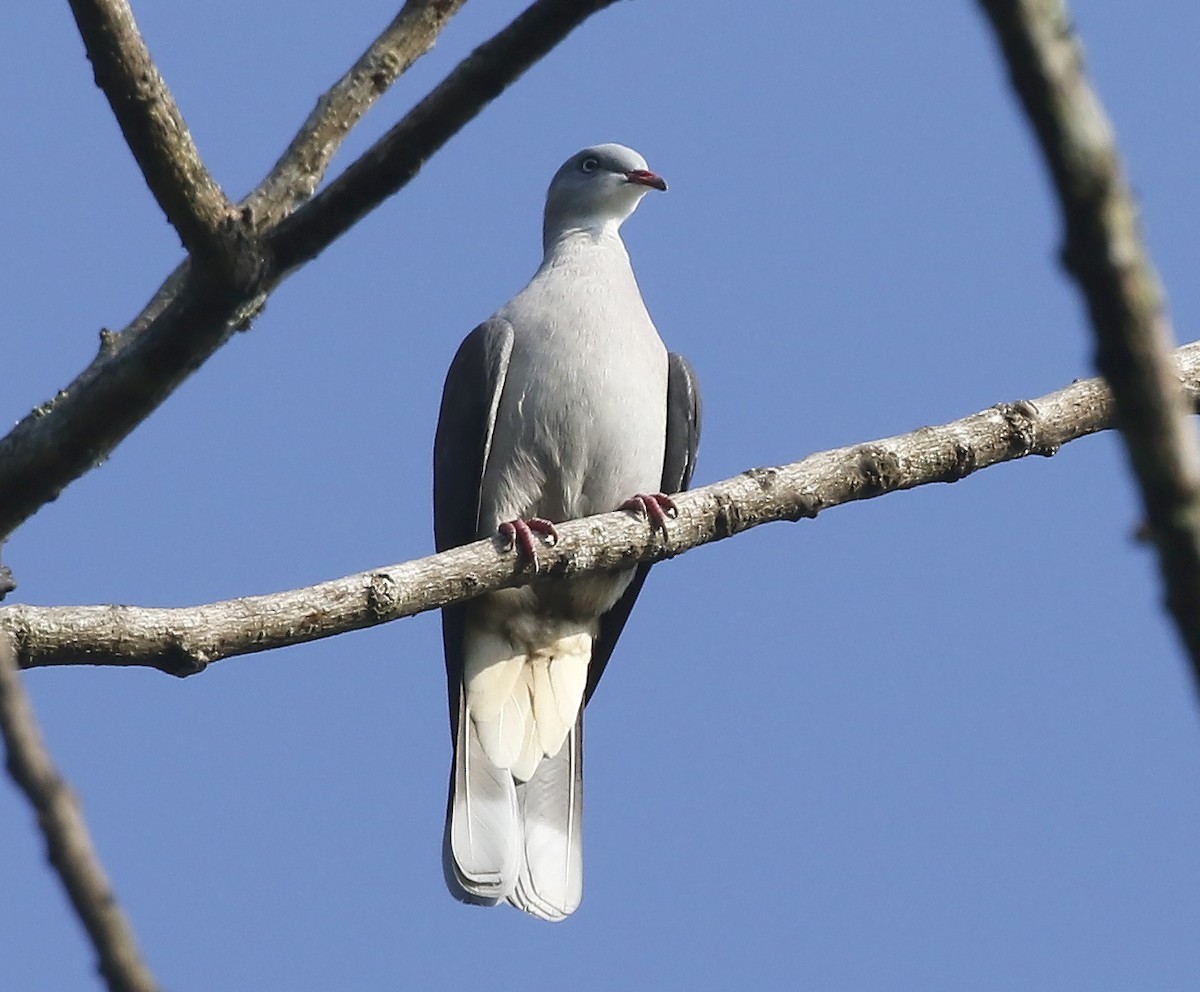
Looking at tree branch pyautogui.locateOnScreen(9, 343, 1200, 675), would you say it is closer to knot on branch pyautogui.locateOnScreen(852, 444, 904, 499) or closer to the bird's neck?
knot on branch pyautogui.locateOnScreen(852, 444, 904, 499)

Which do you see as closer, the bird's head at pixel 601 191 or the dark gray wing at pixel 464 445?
the dark gray wing at pixel 464 445

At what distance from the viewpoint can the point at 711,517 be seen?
4.04 meters

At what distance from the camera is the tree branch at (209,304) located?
235cm

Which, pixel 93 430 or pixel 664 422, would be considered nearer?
pixel 93 430

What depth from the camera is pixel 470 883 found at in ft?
17.7

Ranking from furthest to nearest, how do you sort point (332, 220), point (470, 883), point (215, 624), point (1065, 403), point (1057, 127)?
point (470, 883) → point (1065, 403) → point (215, 624) → point (332, 220) → point (1057, 127)

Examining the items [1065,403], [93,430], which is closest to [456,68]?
[93,430]

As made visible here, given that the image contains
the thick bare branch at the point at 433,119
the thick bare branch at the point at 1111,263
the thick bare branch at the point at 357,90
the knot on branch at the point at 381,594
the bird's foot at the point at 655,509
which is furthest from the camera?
the bird's foot at the point at 655,509

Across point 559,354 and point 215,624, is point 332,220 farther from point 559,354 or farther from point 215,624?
point 559,354

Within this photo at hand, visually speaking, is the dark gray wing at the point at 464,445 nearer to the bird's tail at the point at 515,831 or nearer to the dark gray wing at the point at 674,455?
the bird's tail at the point at 515,831

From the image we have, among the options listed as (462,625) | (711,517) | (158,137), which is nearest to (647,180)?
(462,625)

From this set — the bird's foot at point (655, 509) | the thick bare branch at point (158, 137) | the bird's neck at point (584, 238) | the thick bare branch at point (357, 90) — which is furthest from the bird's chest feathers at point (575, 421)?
the thick bare branch at point (158, 137)

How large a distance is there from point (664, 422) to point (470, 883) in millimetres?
1821

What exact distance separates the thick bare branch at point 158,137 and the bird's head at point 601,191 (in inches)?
163
